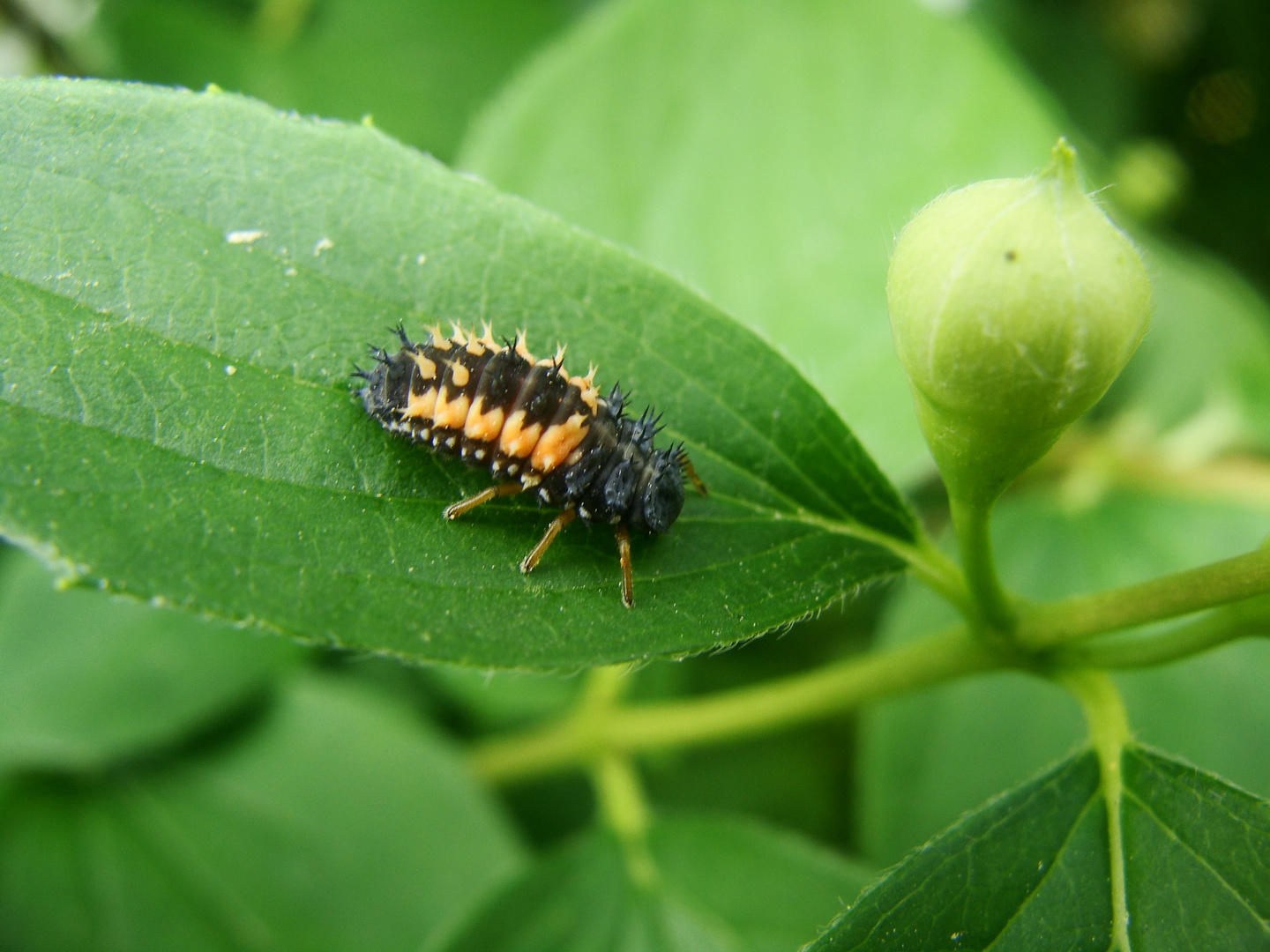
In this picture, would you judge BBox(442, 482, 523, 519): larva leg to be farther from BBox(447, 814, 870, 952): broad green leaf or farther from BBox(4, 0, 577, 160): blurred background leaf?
BBox(4, 0, 577, 160): blurred background leaf

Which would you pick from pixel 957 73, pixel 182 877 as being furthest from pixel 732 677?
pixel 957 73

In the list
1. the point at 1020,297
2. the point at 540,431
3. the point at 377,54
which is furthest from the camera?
the point at 377,54

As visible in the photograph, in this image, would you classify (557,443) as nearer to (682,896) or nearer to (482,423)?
(482,423)

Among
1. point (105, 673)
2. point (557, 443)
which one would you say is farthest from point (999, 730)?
point (105, 673)

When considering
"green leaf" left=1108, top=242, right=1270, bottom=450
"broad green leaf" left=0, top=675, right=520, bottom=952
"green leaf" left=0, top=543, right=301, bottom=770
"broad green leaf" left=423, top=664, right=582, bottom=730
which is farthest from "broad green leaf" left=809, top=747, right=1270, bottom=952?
"green leaf" left=1108, top=242, right=1270, bottom=450

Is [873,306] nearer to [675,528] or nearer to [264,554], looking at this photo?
[675,528]

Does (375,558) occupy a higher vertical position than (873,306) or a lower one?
lower
